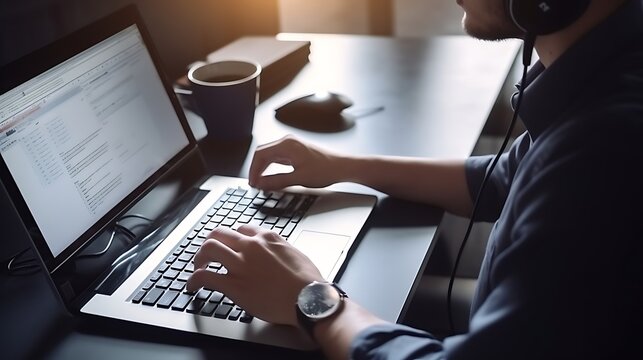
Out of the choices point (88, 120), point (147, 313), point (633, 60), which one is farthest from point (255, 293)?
point (633, 60)

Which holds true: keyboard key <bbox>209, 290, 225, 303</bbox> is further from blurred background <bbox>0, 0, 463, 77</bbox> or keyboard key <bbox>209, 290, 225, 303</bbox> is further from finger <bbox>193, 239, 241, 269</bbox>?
blurred background <bbox>0, 0, 463, 77</bbox>

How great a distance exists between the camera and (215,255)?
87 centimetres

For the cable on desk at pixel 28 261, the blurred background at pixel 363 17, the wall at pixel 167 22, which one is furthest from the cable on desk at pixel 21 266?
the blurred background at pixel 363 17

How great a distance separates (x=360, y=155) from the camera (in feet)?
3.74

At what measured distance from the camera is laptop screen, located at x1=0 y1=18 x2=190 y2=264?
0.87 m

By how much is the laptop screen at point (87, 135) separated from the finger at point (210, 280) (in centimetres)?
18

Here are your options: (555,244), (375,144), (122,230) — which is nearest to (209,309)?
(122,230)

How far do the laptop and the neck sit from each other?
34 centimetres

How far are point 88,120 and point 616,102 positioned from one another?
68 cm

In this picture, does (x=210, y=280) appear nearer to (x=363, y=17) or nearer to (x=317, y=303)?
(x=317, y=303)

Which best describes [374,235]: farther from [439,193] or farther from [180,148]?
[180,148]

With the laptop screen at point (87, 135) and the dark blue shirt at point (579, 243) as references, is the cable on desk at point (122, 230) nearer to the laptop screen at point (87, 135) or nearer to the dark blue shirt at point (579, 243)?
the laptop screen at point (87, 135)

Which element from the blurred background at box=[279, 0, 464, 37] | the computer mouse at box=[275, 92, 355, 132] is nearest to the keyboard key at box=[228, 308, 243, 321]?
the computer mouse at box=[275, 92, 355, 132]

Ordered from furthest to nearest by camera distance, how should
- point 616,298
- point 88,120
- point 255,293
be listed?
point 88,120
point 255,293
point 616,298
